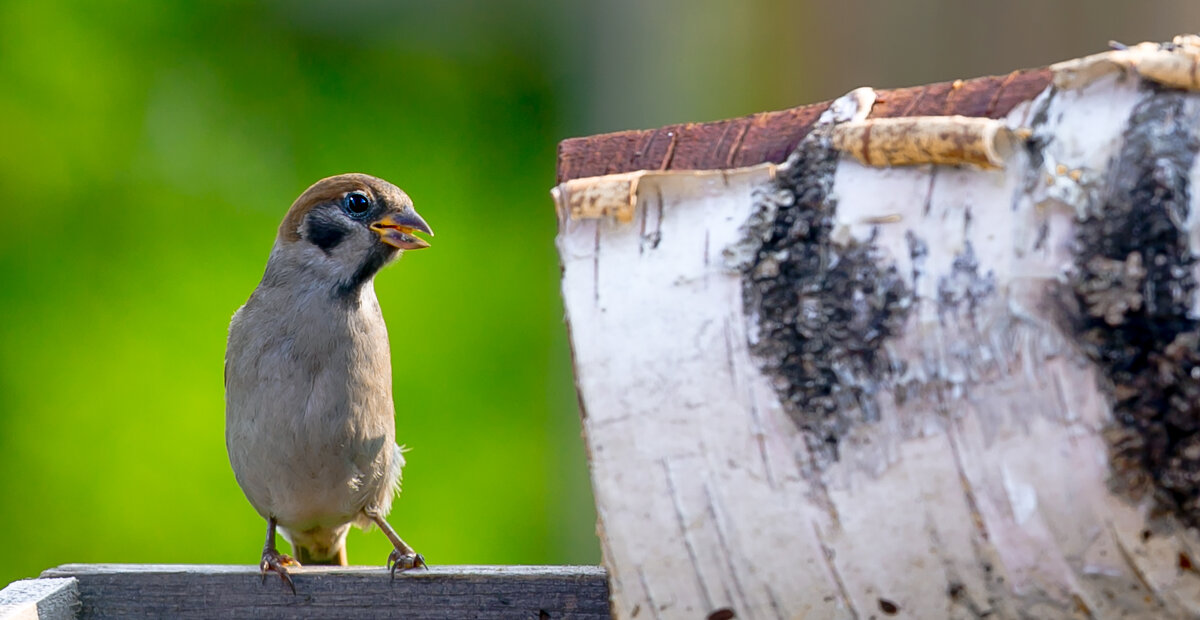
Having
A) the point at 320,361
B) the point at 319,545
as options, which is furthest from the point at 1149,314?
the point at 319,545

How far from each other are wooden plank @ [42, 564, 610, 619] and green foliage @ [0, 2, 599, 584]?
218cm

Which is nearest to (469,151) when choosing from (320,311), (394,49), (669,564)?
(394,49)

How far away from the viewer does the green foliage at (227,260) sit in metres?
3.68

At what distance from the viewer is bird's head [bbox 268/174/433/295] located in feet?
7.49

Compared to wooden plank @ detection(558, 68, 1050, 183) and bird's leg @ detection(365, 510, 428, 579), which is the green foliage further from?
wooden plank @ detection(558, 68, 1050, 183)

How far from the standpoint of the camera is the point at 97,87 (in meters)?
3.76

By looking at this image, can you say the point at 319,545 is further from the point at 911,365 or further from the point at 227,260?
the point at 911,365

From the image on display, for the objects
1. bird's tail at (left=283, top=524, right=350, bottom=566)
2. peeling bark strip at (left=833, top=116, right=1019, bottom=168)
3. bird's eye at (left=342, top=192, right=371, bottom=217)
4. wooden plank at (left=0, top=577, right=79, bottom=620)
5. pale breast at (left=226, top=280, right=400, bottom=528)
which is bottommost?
bird's tail at (left=283, top=524, right=350, bottom=566)

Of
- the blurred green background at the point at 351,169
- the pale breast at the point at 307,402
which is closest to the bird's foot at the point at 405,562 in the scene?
the pale breast at the point at 307,402

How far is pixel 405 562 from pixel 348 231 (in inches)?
29.8

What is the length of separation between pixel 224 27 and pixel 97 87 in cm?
50

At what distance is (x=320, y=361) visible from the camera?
7.39 ft

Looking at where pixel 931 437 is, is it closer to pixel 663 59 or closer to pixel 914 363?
pixel 914 363

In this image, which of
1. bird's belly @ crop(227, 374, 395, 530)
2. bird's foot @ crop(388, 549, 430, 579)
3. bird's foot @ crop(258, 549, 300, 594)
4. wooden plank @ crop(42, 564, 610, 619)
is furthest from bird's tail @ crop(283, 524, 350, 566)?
wooden plank @ crop(42, 564, 610, 619)
